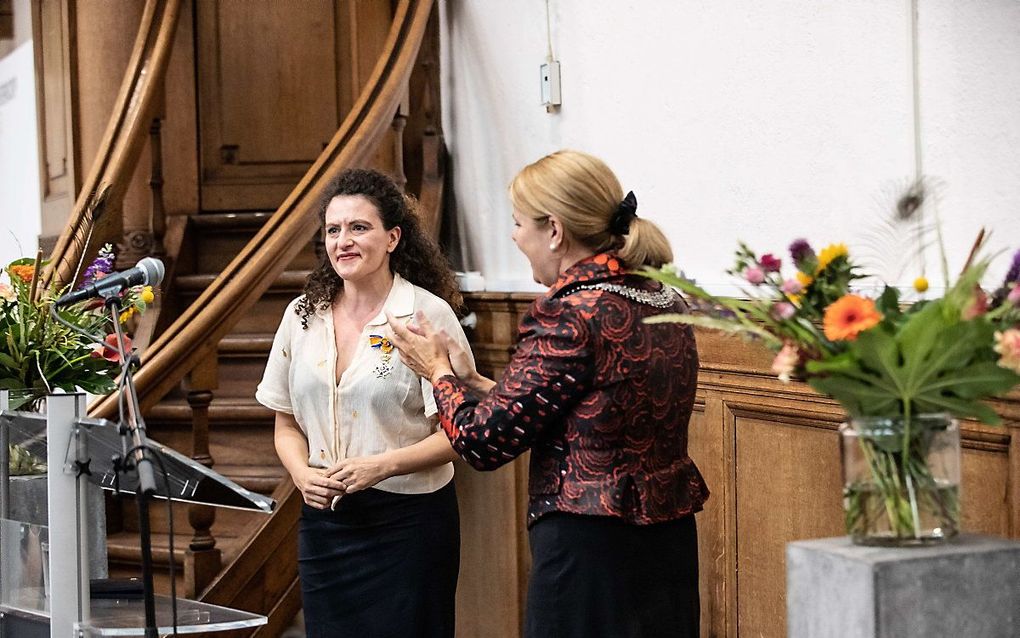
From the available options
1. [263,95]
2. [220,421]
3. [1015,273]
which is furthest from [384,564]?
[263,95]

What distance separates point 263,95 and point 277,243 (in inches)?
60.6

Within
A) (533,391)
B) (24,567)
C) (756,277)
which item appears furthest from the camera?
(24,567)

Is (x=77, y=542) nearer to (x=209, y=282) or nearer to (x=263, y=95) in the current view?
(x=209, y=282)

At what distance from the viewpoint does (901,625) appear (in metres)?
1.62

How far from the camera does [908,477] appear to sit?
5.49 ft

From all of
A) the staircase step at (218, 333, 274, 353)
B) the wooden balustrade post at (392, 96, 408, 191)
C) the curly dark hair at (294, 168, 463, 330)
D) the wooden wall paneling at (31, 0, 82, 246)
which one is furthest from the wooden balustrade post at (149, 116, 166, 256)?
the curly dark hair at (294, 168, 463, 330)

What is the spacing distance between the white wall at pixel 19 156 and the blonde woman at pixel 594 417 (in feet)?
13.6

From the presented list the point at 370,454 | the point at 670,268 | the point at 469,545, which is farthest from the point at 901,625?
the point at 469,545

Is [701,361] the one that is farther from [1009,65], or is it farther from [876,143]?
[1009,65]

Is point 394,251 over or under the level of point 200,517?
over

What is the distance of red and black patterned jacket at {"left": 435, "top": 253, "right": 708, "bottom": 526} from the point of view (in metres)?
2.12

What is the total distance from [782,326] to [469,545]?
240 centimetres

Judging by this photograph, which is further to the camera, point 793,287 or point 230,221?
point 230,221

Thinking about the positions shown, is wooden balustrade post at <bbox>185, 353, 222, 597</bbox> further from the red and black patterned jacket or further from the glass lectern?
the red and black patterned jacket
